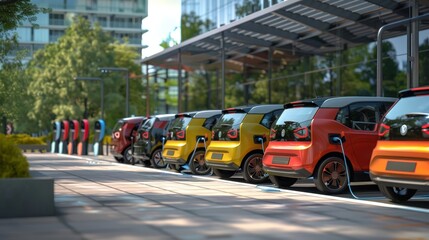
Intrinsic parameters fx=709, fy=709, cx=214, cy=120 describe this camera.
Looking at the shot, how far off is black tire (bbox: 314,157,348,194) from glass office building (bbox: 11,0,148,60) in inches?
3779

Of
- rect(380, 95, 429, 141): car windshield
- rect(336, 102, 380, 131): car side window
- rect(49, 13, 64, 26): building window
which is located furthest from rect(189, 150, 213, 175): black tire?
rect(49, 13, 64, 26): building window

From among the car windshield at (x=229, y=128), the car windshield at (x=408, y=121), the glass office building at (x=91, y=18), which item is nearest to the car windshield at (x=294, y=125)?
the car windshield at (x=408, y=121)

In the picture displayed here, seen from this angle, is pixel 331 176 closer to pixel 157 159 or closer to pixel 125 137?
pixel 157 159

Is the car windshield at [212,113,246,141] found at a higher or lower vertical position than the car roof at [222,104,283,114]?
lower

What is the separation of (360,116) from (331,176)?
1.24 m

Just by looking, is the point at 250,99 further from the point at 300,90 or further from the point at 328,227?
the point at 328,227

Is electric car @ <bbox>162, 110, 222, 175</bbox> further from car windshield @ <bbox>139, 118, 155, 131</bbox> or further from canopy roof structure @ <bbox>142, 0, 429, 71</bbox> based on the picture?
canopy roof structure @ <bbox>142, 0, 429, 71</bbox>

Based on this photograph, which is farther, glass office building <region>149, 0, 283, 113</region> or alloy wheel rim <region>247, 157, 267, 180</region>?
glass office building <region>149, 0, 283, 113</region>

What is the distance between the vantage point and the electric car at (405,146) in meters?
9.80

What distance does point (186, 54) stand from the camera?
3716 cm

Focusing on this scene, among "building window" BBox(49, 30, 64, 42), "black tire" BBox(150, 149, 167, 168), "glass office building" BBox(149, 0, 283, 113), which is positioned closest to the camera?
"black tire" BBox(150, 149, 167, 168)

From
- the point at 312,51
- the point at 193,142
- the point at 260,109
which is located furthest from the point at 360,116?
the point at 312,51

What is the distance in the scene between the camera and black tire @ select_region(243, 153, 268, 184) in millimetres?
15664

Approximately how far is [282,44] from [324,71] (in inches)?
94.4
